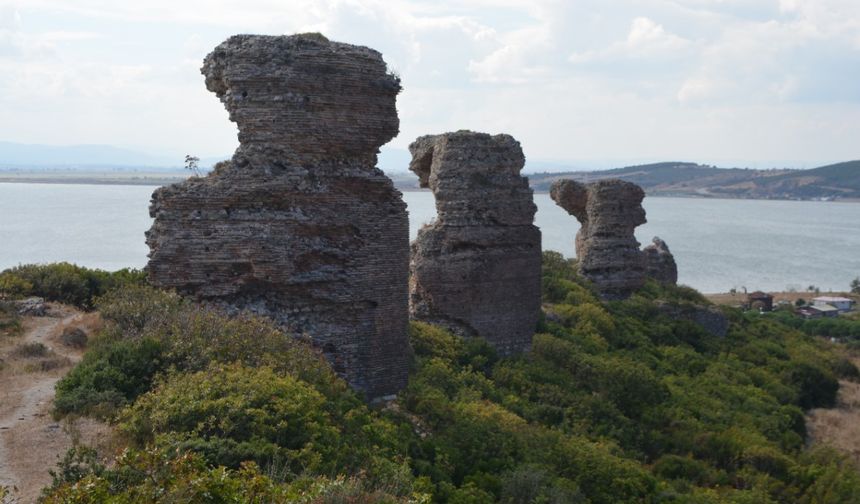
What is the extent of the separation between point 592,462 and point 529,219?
21.3ft

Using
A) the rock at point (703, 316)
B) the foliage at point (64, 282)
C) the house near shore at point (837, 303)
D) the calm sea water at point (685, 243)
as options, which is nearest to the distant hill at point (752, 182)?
the calm sea water at point (685, 243)

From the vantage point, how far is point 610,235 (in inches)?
920

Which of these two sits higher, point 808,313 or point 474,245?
point 474,245

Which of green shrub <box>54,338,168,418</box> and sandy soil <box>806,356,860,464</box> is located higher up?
green shrub <box>54,338,168,418</box>

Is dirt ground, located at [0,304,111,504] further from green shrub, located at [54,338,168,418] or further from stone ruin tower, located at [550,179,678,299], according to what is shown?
stone ruin tower, located at [550,179,678,299]

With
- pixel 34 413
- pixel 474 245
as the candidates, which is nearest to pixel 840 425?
pixel 474 245

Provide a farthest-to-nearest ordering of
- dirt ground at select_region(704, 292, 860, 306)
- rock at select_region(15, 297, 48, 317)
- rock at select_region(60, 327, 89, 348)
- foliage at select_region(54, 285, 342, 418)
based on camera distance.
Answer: dirt ground at select_region(704, 292, 860, 306) → rock at select_region(15, 297, 48, 317) → rock at select_region(60, 327, 89, 348) → foliage at select_region(54, 285, 342, 418)

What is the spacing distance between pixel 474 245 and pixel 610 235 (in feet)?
26.8

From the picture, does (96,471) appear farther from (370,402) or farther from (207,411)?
(370,402)

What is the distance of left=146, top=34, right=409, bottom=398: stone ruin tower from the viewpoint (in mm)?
10680

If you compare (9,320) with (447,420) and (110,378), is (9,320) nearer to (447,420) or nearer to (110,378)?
(110,378)

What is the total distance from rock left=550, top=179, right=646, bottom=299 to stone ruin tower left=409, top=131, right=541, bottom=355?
23.0ft

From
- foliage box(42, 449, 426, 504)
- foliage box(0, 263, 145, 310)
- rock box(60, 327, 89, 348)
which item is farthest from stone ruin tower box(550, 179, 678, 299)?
foliage box(42, 449, 426, 504)

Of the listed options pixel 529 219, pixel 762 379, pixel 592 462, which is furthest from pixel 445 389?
pixel 762 379
